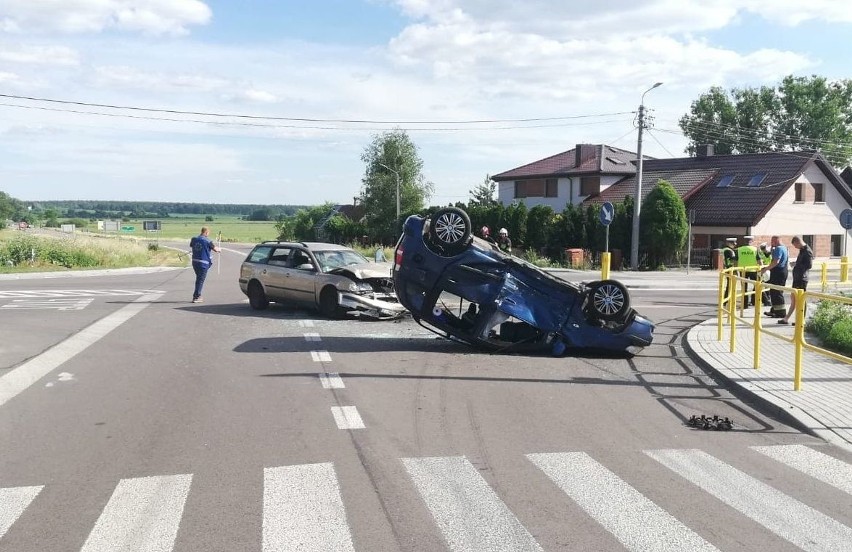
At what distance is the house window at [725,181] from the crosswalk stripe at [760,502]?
4150 centimetres

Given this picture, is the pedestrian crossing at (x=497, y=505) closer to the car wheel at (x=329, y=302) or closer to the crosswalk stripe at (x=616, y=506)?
the crosswalk stripe at (x=616, y=506)

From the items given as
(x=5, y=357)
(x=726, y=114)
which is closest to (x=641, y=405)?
(x=5, y=357)

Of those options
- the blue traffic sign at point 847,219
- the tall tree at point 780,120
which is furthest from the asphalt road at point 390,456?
the tall tree at point 780,120

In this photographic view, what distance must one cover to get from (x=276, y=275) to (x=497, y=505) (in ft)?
39.7

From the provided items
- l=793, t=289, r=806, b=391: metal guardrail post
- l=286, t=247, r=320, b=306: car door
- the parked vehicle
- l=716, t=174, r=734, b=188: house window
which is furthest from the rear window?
l=716, t=174, r=734, b=188: house window

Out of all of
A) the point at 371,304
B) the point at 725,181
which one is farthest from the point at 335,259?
the point at 725,181

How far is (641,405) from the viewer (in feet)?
28.2

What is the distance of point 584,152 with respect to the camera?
55.7 metres

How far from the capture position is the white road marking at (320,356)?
1108cm

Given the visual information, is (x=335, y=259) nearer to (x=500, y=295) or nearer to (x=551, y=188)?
(x=500, y=295)

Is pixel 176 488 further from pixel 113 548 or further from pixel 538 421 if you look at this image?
pixel 538 421

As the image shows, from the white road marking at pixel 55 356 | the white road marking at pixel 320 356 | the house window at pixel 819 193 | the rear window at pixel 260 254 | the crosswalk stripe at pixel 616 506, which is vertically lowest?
the white road marking at pixel 55 356

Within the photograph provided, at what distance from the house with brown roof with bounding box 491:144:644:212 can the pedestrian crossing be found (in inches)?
1869

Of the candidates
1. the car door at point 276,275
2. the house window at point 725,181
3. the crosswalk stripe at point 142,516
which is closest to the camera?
the crosswalk stripe at point 142,516
